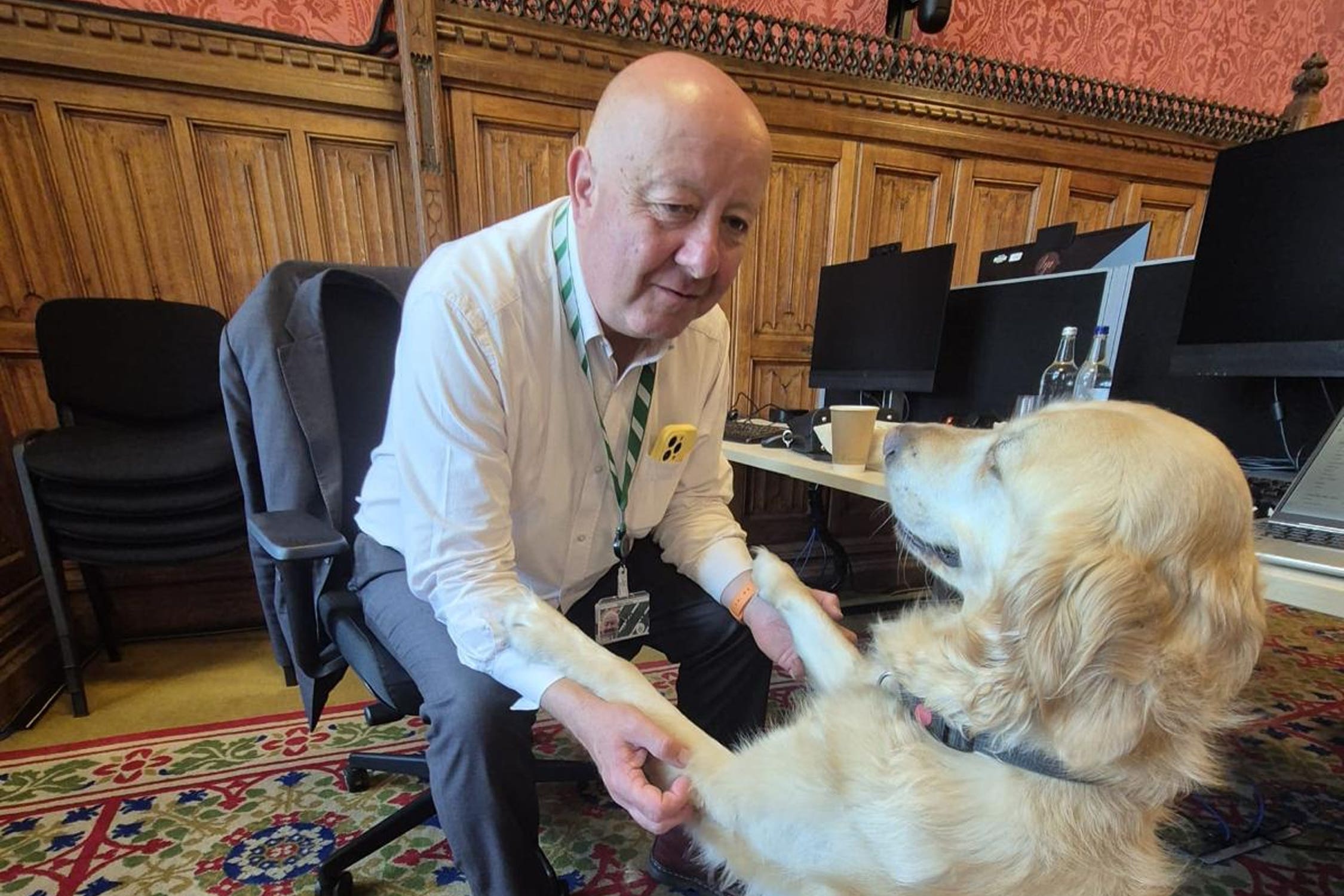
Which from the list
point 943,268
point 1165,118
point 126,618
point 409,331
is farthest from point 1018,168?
point 126,618

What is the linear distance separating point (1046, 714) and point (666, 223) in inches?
30.3

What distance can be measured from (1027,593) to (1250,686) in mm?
2246

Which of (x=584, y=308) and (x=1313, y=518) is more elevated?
(x=584, y=308)

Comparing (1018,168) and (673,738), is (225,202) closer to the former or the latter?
(673,738)

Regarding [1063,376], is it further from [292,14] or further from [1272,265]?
[292,14]

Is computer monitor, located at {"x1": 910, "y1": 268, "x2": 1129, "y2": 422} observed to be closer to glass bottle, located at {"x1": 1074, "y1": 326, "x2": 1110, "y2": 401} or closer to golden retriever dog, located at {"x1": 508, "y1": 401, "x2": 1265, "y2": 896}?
glass bottle, located at {"x1": 1074, "y1": 326, "x2": 1110, "y2": 401}

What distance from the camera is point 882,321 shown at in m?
1.99

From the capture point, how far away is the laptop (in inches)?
29.1

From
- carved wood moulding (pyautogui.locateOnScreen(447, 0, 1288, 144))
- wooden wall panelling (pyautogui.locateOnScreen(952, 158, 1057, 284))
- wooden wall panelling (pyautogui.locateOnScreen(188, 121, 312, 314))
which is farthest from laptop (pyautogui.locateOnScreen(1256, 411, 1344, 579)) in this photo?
wooden wall panelling (pyautogui.locateOnScreen(188, 121, 312, 314))

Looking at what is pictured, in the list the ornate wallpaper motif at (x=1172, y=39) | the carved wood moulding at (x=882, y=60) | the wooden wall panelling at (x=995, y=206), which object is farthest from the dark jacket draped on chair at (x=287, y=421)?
the ornate wallpaper motif at (x=1172, y=39)

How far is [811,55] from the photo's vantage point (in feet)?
7.38

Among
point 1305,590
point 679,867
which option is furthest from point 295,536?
point 1305,590

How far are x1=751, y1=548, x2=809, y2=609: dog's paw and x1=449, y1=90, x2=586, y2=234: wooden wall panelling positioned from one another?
61.4 inches

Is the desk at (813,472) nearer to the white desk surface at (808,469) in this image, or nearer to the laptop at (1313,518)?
the white desk surface at (808,469)
